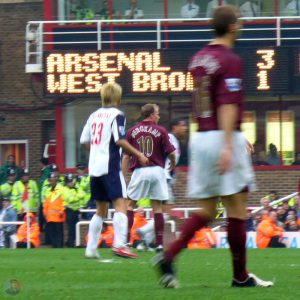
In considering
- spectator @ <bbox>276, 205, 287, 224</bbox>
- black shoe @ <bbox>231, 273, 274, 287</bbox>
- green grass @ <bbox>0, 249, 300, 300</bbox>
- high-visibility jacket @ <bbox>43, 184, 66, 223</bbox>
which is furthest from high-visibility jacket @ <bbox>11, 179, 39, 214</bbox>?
black shoe @ <bbox>231, 273, 274, 287</bbox>

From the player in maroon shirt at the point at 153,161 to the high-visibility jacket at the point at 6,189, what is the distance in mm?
12081

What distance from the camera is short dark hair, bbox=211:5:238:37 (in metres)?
8.17

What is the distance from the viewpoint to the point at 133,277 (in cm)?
976

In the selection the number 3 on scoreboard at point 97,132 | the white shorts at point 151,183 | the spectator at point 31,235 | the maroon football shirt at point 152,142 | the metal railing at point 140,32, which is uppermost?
the metal railing at point 140,32

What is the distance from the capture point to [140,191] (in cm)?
1455

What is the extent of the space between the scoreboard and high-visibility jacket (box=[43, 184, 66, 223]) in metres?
1.97

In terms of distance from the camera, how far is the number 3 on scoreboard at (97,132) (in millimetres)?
12086

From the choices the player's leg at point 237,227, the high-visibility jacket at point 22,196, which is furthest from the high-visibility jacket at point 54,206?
the player's leg at point 237,227

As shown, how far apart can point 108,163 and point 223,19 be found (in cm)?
412

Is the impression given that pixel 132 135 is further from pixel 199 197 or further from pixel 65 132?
pixel 65 132

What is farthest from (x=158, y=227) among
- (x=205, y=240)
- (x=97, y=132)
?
(x=205, y=240)

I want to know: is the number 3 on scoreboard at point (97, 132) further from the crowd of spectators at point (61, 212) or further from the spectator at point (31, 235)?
the spectator at point (31, 235)

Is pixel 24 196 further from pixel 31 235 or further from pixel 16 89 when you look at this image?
pixel 16 89

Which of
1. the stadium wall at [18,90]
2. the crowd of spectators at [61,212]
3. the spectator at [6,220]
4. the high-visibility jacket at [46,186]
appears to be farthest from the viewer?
the stadium wall at [18,90]
